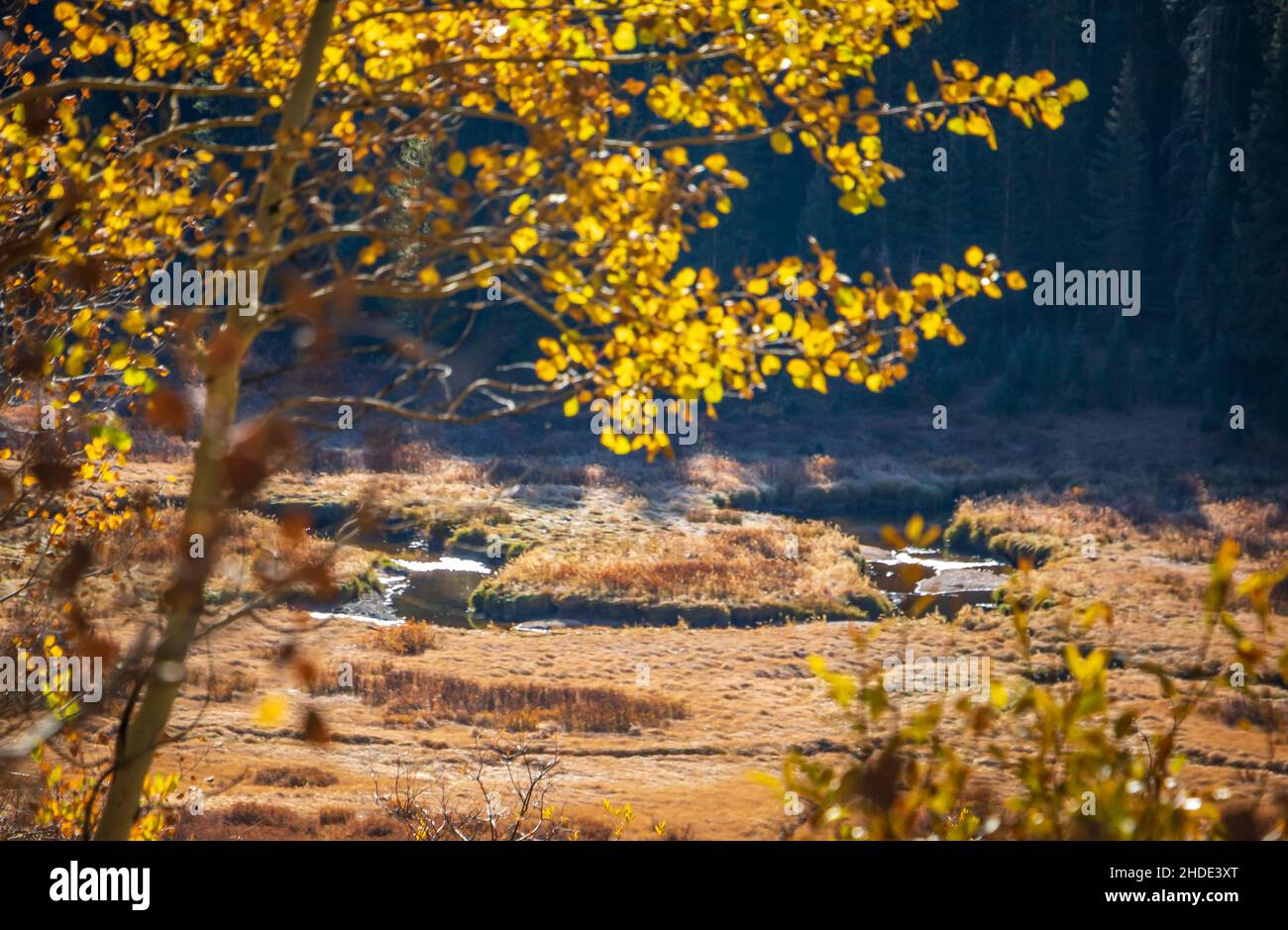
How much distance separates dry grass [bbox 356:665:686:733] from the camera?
16359mm

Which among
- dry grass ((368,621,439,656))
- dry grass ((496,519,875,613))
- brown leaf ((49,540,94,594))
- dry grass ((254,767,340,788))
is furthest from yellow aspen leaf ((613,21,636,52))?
dry grass ((496,519,875,613))

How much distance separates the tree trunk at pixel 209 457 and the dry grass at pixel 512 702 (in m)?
12.3

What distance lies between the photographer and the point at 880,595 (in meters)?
24.9

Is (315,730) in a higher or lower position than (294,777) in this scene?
higher

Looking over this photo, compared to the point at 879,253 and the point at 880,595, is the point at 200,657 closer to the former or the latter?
the point at 880,595

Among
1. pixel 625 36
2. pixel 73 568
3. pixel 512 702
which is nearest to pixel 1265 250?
pixel 512 702

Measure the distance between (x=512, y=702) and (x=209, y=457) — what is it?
13567 millimetres

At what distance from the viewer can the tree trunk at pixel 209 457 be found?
3494 millimetres

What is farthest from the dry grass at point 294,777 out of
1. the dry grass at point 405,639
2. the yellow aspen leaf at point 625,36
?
the yellow aspen leaf at point 625,36

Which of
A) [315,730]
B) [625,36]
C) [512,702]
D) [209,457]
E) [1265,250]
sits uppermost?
[1265,250]

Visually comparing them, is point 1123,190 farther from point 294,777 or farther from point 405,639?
point 294,777

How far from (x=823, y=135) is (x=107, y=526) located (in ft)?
17.1

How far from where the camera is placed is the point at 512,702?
56.0 feet
